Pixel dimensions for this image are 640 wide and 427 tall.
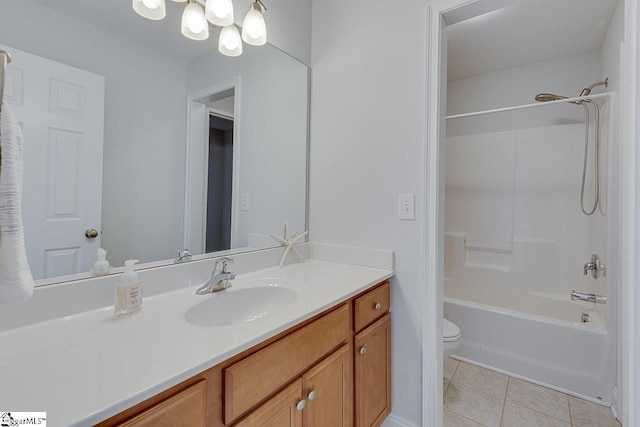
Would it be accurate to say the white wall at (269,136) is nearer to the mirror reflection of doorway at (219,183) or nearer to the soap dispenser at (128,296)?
the mirror reflection of doorway at (219,183)

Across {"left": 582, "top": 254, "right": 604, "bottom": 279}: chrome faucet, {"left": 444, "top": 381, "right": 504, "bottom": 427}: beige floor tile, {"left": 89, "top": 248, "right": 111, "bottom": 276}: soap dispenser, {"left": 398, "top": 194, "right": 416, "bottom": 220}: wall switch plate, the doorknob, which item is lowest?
{"left": 444, "top": 381, "right": 504, "bottom": 427}: beige floor tile

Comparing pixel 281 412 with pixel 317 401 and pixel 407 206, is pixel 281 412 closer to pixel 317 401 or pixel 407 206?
pixel 317 401

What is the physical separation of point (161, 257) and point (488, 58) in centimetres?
283

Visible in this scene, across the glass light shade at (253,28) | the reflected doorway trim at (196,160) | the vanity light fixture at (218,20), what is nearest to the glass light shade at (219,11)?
the vanity light fixture at (218,20)

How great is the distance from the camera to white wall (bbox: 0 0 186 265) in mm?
888

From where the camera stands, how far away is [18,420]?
1.51 feet

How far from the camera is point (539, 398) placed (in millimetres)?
1800

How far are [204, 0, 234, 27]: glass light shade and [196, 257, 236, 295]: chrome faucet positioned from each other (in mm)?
1014

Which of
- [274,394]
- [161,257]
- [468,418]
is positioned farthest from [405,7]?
[468,418]

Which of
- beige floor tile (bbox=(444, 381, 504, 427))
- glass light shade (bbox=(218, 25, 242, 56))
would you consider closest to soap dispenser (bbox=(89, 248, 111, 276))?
glass light shade (bbox=(218, 25, 242, 56))

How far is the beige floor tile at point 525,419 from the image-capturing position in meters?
1.59

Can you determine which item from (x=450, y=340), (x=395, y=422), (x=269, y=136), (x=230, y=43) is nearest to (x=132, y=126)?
(x=230, y=43)

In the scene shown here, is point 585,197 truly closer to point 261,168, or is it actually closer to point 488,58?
point 488,58

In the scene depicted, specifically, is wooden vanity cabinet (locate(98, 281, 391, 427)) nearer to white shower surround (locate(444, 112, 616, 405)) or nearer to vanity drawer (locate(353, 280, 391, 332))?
vanity drawer (locate(353, 280, 391, 332))
